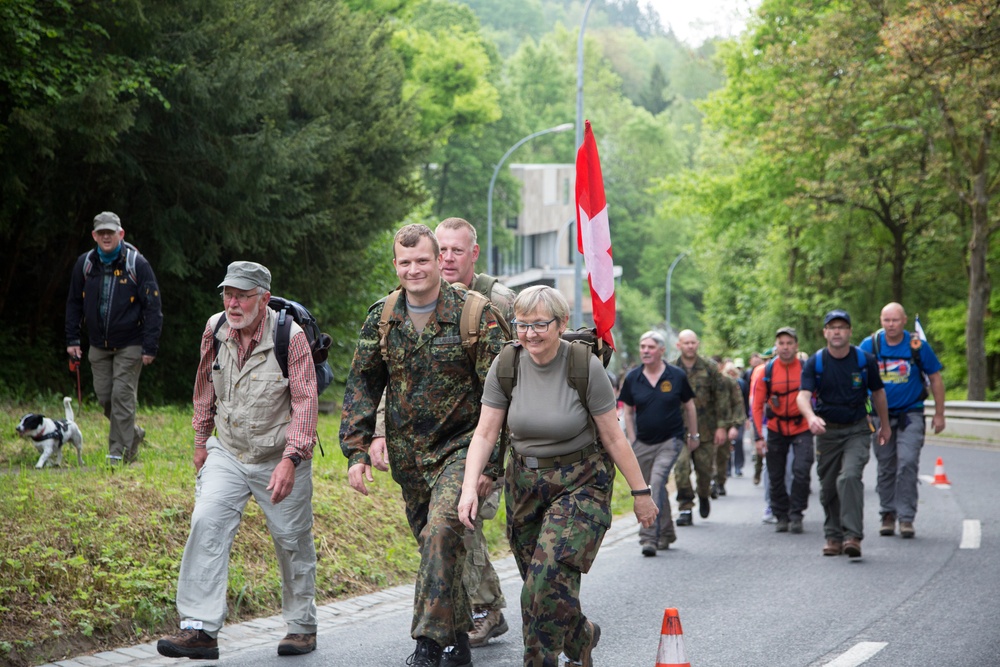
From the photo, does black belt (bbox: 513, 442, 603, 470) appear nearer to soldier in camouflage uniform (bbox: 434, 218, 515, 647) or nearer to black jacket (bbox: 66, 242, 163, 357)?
soldier in camouflage uniform (bbox: 434, 218, 515, 647)

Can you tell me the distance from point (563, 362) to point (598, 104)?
4162 inches

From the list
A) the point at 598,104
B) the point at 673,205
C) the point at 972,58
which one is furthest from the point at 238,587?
the point at 598,104

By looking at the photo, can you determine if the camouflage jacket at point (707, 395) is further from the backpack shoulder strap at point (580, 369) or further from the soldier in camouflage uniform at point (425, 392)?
the backpack shoulder strap at point (580, 369)

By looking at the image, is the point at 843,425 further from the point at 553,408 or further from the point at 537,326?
the point at 537,326

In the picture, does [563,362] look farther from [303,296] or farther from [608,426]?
[303,296]

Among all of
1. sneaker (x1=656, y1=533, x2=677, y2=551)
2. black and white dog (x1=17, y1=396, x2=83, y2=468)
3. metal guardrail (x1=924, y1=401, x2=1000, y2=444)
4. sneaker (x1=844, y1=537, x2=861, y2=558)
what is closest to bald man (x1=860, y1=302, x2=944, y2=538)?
sneaker (x1=844, y1=537, x2=861, y2=558)

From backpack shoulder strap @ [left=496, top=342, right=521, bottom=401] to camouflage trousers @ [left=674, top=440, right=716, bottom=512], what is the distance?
297 inches

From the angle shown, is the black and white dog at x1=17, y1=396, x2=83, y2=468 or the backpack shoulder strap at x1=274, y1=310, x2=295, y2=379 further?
the black and white dog at x1=17, y1=396, x2=83, y2=468

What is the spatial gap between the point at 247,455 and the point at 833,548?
592 centimetres

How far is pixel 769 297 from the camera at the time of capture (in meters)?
45.8

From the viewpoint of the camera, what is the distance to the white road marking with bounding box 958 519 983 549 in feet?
36.2

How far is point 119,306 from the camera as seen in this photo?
34.2 feet

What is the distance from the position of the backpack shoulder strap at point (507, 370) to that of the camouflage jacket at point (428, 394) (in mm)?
350

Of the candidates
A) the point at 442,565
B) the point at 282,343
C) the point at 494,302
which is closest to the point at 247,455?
the point at 282,343
